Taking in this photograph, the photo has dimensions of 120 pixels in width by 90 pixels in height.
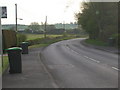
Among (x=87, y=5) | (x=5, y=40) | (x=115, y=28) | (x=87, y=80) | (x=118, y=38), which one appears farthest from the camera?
(x=87, y=5)

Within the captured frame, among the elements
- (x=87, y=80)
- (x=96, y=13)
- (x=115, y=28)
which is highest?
(x=96, y=13)

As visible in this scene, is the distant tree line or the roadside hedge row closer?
the roadside hedge row

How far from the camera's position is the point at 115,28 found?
3716 cm

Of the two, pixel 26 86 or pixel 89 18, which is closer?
pixel 26 86

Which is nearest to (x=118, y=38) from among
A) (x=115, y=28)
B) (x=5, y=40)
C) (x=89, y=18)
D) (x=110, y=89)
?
(x=115, y=28)

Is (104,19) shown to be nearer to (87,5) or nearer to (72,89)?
(87,5)

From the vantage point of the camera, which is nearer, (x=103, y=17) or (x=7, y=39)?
(x=7, y=39)

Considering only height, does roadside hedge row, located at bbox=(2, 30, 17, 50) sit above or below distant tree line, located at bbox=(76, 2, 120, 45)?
below

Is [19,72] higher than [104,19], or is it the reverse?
[104,19]

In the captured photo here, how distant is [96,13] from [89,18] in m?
5.96

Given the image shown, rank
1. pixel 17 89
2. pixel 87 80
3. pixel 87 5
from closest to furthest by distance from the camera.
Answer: pixel 17 89 → pixel 87 80 → pixel 87 5

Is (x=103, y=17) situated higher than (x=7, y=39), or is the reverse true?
(x=103, y=17)

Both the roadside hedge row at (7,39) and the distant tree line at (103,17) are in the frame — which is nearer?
the roadside hedge row at (7,39)

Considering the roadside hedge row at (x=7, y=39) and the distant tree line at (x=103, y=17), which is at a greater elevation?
the distant tree line at (x=103, y=17)
